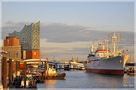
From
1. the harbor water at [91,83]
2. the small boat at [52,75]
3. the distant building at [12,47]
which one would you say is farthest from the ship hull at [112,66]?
the distant building at [12,47]

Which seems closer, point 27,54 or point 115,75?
point 27,54

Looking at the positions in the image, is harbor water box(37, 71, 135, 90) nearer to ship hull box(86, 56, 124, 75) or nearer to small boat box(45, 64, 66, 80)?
small boat box(45, 64, 66, 80)

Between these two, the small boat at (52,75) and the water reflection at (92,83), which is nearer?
the water reflection at (92,83)

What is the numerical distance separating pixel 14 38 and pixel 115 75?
326 inches

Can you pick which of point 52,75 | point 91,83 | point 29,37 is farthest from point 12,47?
point 52,75

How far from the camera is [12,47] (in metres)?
6.50

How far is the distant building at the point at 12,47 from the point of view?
6164mm

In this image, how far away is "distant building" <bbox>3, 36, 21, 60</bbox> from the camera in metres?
6.16

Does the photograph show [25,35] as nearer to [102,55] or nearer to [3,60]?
[3,60]

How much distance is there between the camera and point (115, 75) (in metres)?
14.0

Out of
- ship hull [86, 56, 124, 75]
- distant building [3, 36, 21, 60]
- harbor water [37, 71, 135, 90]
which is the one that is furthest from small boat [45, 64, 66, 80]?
distant building [3, 36, 21, 60]

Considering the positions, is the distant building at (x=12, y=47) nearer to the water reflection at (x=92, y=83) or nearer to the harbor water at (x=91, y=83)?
the harbor water at (x=91, y=83)

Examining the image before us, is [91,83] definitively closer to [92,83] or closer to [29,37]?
[92,83]

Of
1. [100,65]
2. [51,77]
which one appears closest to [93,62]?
[100,65]
